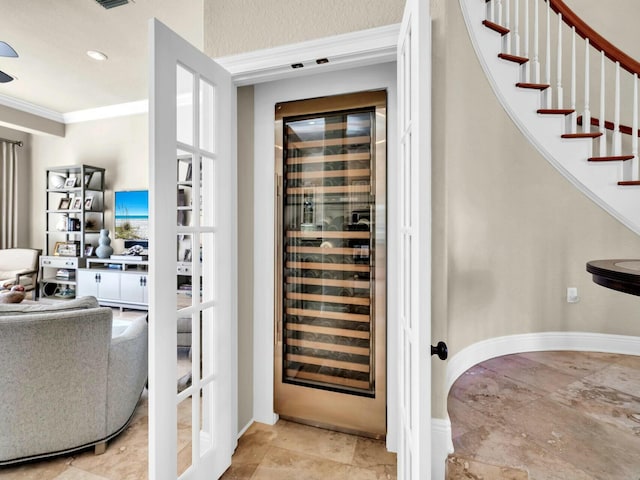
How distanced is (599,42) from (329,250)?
261 cm

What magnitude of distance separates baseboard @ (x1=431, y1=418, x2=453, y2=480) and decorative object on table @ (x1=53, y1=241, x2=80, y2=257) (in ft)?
19.0

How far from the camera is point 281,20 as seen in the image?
1646 mm

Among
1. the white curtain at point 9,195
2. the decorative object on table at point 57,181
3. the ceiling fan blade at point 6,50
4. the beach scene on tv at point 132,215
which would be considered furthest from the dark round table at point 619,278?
the white curtain at point 9,195

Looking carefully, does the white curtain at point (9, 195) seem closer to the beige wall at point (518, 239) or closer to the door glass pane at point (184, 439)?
the door glass pane at point (184, 439)

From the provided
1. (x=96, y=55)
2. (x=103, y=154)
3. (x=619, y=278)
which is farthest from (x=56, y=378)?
(x=103, y=154)

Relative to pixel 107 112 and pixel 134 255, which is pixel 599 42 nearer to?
pixel 134 255

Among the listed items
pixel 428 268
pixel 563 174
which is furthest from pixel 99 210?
pixel 563 174

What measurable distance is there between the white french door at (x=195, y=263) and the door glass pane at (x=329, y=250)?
15.9 inches

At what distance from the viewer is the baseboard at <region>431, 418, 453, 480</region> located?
56.2 inches

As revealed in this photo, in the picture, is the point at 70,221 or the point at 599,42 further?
the point at 70,221

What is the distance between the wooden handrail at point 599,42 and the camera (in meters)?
2.44

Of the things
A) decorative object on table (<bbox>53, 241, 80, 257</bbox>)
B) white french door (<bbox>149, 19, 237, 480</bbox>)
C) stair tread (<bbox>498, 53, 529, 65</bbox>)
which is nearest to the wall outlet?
stair tread (<bbox>498, 53, 529, 65</bbox>)

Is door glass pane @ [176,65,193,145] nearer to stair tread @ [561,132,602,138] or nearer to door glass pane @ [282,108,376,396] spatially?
door glass pane @ [282,108,376,396]

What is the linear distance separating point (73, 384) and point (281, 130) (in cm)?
172
